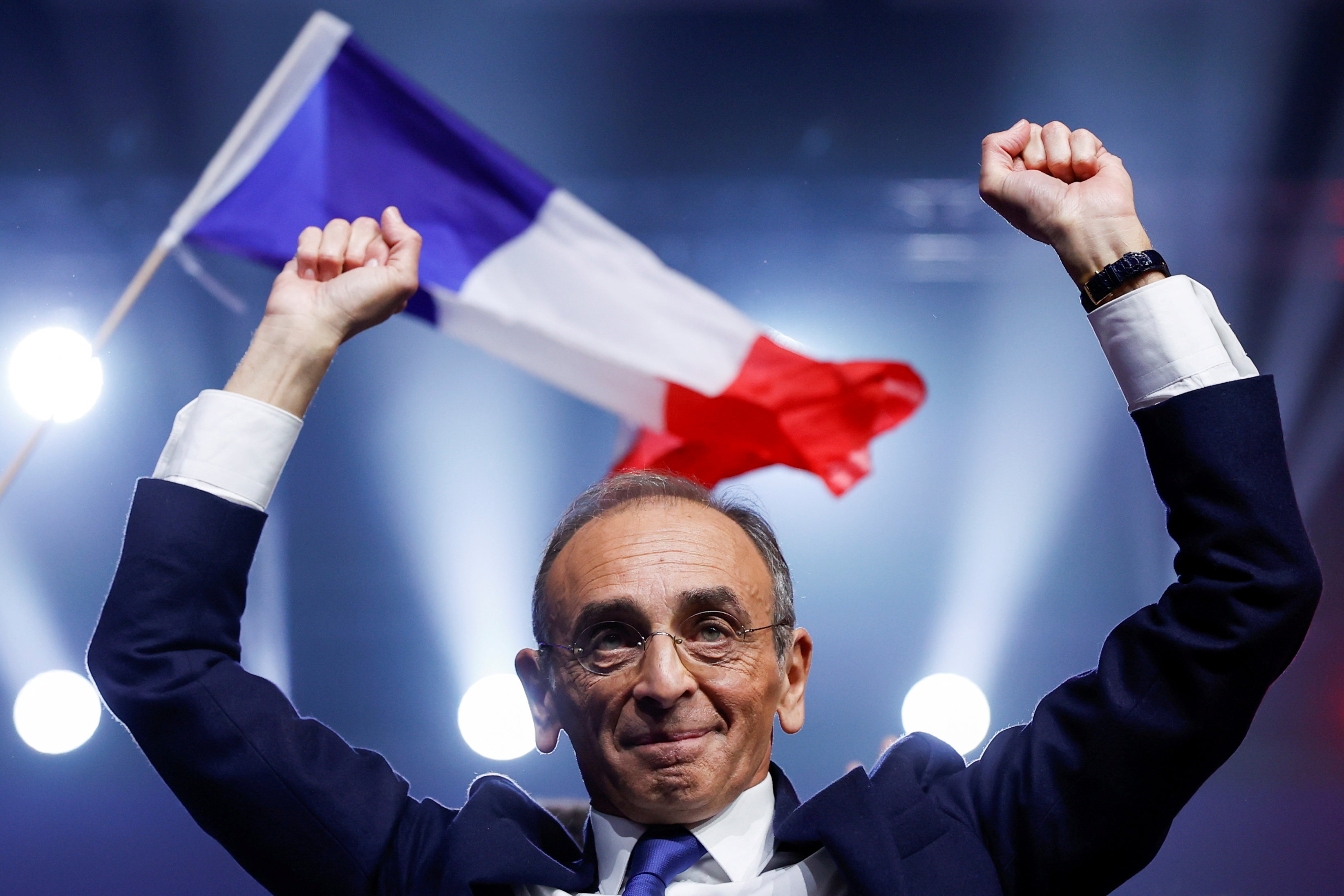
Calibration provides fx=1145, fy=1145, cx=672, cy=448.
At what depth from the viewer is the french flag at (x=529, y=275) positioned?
3115mm

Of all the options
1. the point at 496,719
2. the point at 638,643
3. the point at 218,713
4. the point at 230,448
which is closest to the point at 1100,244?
the point at 638,643

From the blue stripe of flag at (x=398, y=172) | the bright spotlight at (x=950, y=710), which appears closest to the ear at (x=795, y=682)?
the blue stripe of flag at (x=398, y=172)

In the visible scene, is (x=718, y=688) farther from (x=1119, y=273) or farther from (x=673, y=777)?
(x=1119, y=273)

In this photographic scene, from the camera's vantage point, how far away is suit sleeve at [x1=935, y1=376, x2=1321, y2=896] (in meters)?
1.37

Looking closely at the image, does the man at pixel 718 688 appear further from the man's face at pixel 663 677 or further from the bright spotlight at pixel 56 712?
the bright spotlight at pixel 56 712

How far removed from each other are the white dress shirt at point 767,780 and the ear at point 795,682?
11cm

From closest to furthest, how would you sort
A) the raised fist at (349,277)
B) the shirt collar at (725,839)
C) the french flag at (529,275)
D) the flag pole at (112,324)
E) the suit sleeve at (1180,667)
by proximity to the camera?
the suit sleeve at (1180,667)
the shirt collar at (725,839)
the raised fist at (349,277)
the flag pole at (112,324)
the french flag at (529,275)

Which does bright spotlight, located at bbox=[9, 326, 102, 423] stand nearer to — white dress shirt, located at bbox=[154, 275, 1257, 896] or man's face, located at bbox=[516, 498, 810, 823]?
white dress shirt, located at bbox=[154, 275, 1257, 896]

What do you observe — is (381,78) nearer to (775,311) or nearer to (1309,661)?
(775,311)

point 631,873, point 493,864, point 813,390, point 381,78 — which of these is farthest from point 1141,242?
point 381,78

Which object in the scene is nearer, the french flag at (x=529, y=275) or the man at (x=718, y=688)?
the man at (x=718, y=688)

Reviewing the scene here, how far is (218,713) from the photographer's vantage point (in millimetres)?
1528

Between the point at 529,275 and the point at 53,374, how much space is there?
2.69 m

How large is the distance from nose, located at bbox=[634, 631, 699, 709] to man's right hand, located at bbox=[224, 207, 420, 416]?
2.00ft
